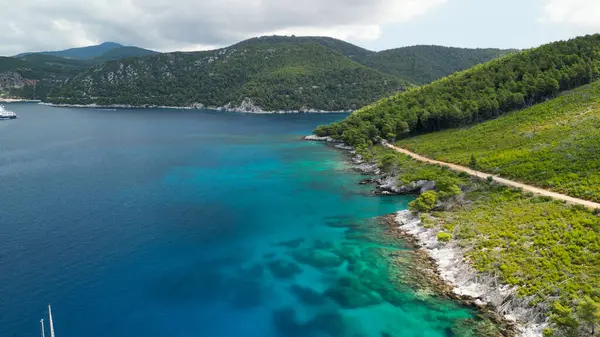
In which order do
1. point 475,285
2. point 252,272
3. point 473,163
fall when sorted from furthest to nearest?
point 473,163
point 252,272
point 475,285

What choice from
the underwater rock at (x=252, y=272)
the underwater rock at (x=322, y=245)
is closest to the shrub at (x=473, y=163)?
the underwater rock at (x=322, y=245)

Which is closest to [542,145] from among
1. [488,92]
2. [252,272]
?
[488,92]

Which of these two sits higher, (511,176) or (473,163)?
(473,163)

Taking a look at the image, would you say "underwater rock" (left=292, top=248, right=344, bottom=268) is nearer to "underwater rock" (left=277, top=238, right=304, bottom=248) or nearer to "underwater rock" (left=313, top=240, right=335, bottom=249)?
"underwater rock" (left=313, top=240, right=335, bottom=249)

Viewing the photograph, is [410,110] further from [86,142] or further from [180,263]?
[86,142]

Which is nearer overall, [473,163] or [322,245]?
[322,245]

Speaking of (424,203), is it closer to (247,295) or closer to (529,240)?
(529,240)

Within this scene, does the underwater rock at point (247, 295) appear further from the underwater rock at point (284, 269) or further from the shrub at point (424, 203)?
the shrub at point (424, 203)
